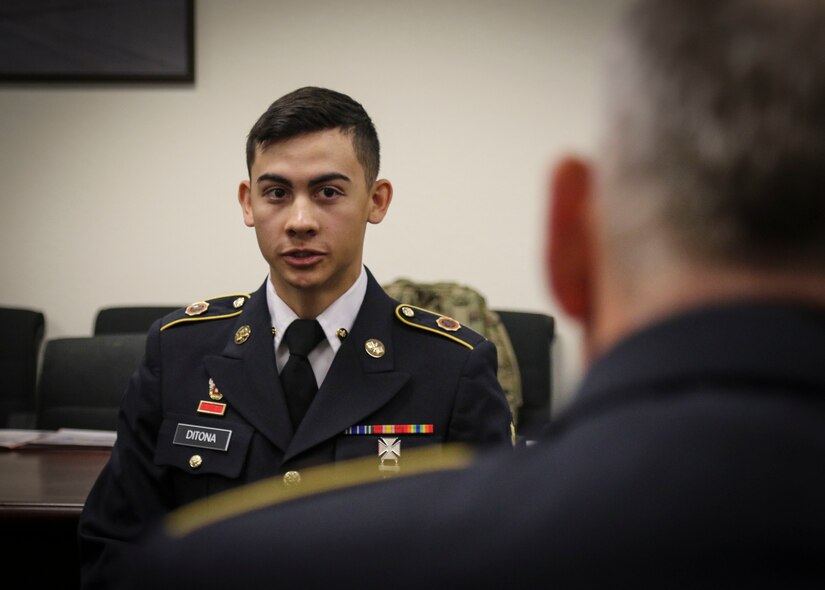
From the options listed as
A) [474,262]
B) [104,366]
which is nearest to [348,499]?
[104,366]

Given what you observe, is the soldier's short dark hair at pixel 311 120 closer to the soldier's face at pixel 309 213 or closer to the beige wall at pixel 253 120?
the soldier's face at pixel 309 213

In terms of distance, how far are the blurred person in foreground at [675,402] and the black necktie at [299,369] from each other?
1.01 m

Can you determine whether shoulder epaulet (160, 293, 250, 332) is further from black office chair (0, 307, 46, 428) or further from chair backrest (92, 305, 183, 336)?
black office chair (0, 307, 46, 428)

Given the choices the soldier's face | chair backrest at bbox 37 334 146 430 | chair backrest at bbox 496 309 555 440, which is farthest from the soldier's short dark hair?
chair backrest at bbox 496 309 555 440

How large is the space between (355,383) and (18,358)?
271 cm

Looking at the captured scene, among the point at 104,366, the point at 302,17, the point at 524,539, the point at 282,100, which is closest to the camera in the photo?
the point at 524,539

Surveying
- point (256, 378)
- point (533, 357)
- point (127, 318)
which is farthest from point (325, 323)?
point (127, 318)

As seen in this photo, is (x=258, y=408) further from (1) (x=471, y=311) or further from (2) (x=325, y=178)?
(1) (x=471, y=311)

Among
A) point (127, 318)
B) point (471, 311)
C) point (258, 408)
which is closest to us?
point (258, 408)

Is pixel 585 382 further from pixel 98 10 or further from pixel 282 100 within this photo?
pixel 98 10

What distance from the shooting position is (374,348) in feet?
4.88

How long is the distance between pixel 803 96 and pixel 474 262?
349cm

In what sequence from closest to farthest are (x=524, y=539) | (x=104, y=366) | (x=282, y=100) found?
(x=524, y=539) < (x=282, y=100) < (x=104, y=366)

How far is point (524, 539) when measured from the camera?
370 mm
